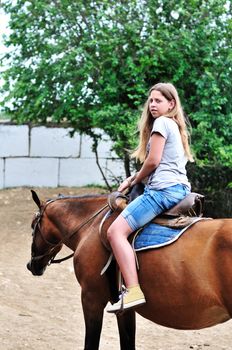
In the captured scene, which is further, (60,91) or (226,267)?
(60,91)

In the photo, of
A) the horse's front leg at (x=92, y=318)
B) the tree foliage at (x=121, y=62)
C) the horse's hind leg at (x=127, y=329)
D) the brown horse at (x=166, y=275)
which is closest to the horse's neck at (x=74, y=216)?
the brown horse at (x=166, y=275)

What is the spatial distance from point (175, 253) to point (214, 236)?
30 centimetres

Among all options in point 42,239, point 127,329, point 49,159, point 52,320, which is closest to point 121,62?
point 49,159

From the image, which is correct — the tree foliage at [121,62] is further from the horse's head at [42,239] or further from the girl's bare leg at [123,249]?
the girl's bare leg at [123,249]

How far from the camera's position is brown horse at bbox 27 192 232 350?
4262 millimetres

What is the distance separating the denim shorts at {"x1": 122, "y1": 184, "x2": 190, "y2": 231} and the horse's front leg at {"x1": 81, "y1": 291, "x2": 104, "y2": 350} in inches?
27.3

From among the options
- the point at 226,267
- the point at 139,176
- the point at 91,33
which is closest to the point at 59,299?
the point at 139,176

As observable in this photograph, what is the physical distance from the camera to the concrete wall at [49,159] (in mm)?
13203

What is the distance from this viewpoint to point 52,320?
699 cm

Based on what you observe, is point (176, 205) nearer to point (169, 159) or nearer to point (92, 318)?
point (169, 159)

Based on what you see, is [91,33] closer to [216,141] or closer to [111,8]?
[111,8]

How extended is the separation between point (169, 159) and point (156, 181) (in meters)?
0.18

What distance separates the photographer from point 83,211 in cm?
537

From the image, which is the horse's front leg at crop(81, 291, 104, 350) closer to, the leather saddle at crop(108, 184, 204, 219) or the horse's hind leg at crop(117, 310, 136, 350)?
the horse's hind leg at crop(117, 310, 136, 350)
